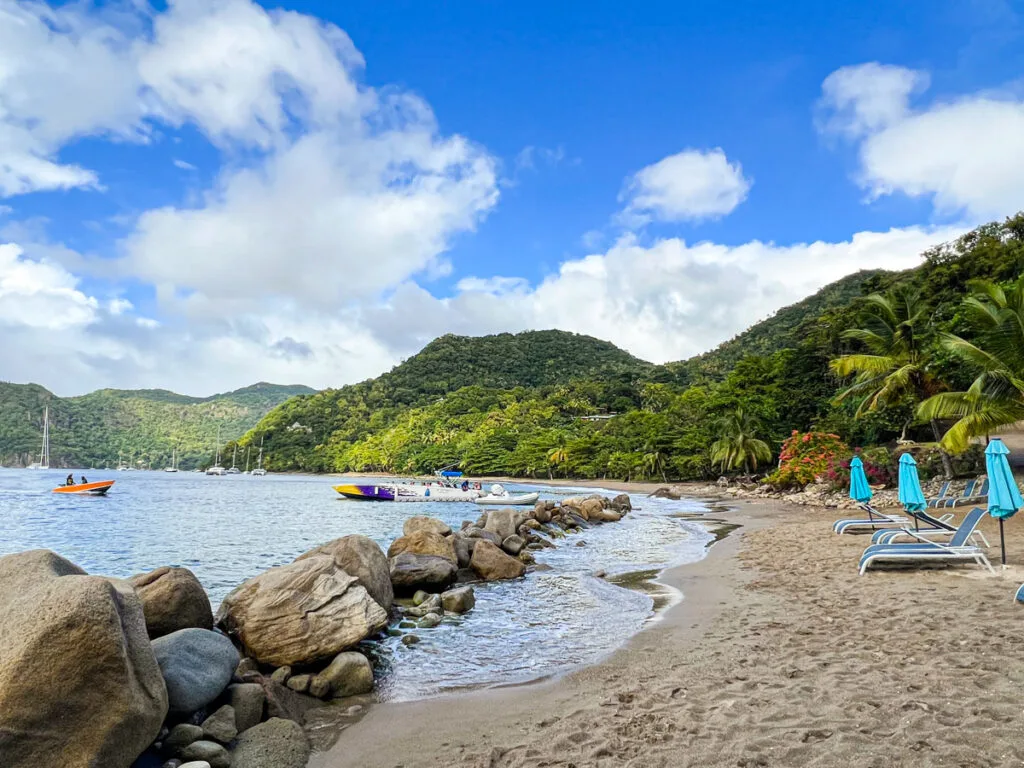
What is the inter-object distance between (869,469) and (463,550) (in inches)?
888

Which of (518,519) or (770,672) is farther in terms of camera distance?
(518,519)

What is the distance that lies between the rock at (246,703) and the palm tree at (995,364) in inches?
809

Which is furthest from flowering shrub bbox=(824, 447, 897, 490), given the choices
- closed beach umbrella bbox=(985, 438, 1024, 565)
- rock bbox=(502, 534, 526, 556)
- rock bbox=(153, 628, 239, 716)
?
rock bbox=(153, 628, 239, 716)

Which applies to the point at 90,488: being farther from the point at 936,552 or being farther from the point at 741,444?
the point at 936,552

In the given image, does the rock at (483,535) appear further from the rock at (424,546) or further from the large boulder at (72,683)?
the large boulder at (72,683)

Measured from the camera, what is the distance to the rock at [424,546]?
41.3ft

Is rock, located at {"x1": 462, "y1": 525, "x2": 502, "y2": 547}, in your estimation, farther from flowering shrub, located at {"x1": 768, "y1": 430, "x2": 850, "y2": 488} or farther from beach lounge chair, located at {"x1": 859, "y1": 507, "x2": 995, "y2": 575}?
flowering shrub, located at {"x1": 768, "y1": 430, "x2": 850, "y2": 488}

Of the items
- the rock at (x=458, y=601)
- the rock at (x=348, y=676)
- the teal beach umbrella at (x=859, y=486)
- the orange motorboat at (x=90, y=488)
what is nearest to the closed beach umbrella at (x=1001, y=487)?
the teal beach umbrella at (x=859, y=486)

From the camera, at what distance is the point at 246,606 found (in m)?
7.07

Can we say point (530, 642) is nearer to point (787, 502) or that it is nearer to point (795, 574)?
point (795, 574)

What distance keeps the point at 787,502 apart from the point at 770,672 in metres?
28.8

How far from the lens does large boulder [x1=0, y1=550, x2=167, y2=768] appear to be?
3857 mm

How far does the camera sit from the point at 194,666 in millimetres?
5273

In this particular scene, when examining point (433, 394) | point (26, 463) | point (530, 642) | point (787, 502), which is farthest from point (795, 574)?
point (26, 463)
